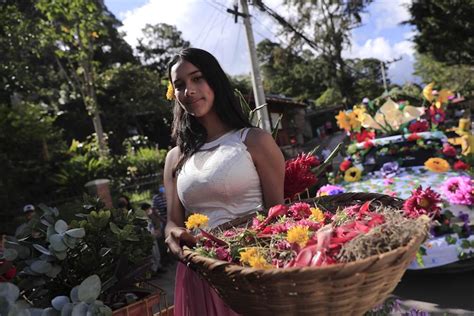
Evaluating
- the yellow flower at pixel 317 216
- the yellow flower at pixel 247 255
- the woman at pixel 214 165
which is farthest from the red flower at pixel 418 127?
the yellow flower at pixel 247 255

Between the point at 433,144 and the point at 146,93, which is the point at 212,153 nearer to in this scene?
the point at 433,144

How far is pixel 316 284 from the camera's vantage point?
0.83 metres

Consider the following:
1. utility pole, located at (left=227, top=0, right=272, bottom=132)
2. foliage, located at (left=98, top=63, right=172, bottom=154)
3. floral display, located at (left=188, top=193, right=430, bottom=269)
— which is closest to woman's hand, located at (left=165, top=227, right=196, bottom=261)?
floral display, located at (left=188, top=193, right=430, bottom=269)

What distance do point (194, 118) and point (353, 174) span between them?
3.60 meters

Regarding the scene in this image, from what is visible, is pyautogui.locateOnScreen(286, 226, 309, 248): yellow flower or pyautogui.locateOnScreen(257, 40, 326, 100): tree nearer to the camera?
pyautogui.locateOnScreen(286, 226, 309, 248): yellow flower

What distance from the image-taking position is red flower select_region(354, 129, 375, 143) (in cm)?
554

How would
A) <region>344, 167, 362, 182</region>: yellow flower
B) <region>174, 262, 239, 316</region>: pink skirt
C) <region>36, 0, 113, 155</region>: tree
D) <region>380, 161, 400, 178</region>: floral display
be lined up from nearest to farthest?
<region>174, 262, 239, 316</region>: pink skirt → <region>380, 161, 400, 178</region>: floral display → <region>344, 167, 362, 182</region>: yellow flower → <region>36, 0, 113, 155</region>: tree

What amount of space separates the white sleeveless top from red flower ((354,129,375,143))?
13.9ft

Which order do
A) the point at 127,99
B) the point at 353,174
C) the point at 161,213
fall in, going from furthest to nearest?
the point at 127,99 < the point at 161,213 < the point at 353,174

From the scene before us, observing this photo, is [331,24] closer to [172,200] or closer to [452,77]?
[452,77]

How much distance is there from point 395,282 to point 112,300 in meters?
0.86

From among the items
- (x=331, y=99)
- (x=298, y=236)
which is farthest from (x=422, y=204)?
(x=331, y=99)

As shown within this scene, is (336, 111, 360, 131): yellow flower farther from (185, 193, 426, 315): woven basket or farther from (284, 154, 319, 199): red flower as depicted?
(185, 193, 426, 315): woven basket

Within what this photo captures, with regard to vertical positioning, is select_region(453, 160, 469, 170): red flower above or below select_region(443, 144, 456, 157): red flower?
below
